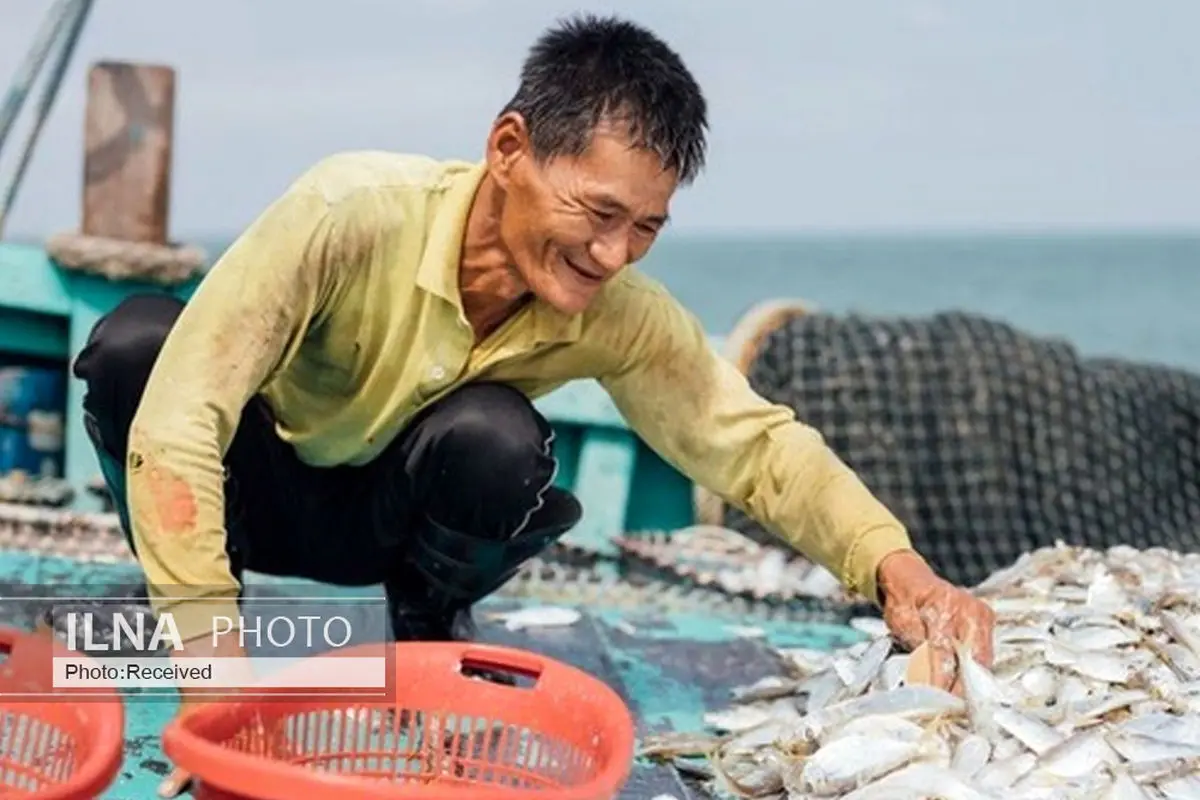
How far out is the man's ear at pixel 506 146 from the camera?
261 cm

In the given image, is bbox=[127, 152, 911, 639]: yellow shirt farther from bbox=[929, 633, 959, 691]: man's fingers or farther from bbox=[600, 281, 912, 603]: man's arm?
bbox=[929, 633, 959, 691]: man's fingers

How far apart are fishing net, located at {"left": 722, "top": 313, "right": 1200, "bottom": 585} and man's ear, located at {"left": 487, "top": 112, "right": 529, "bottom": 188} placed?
281 cm

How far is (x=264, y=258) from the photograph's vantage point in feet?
8.25

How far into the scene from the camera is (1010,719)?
2609 mm

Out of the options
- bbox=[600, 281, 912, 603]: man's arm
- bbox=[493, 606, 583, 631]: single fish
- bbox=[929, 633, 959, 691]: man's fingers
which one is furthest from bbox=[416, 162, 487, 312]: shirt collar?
bbox=[493, 606, 583, 631]: single fish

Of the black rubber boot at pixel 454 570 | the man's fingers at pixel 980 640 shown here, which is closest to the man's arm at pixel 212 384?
the black rubber boot at pixel 454 570

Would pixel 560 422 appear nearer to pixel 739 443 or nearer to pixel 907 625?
pixel 739 443

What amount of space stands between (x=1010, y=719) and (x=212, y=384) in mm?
1429

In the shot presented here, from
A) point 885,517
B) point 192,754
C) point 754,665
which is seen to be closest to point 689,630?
point 754,665

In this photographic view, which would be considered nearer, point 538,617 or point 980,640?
point 980,640

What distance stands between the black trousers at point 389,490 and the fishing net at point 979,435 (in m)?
2.15

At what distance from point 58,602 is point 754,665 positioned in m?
1.65

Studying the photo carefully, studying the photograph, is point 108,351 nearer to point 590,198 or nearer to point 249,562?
point 249,562

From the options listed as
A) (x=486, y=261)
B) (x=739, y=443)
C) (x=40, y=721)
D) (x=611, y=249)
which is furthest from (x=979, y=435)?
(x=40, y=721)
